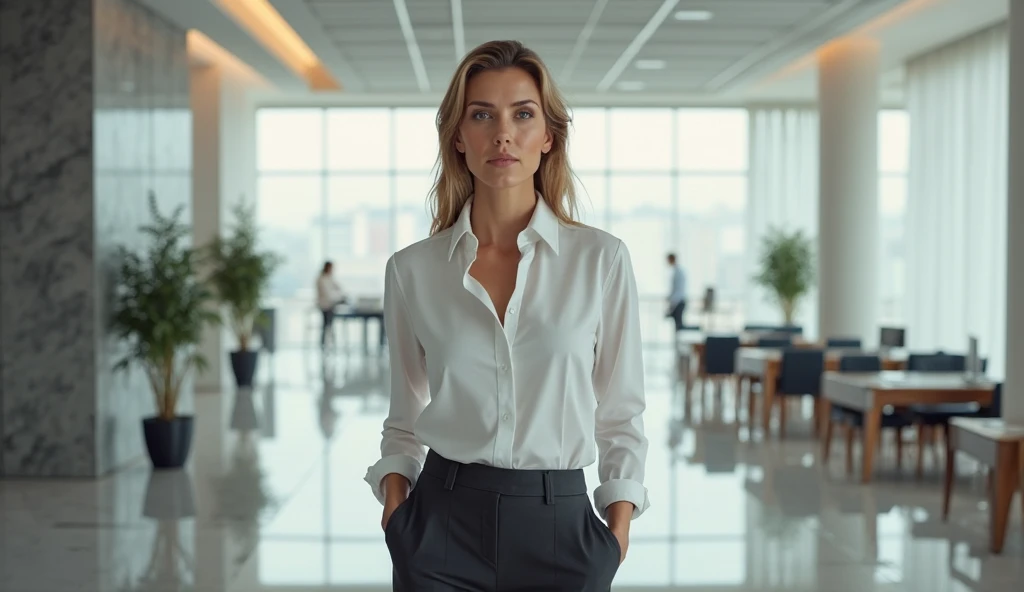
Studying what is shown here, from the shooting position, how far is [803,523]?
6660 millimetres

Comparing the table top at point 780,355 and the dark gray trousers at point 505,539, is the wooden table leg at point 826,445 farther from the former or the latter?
the dark gray trousers at point 505,539

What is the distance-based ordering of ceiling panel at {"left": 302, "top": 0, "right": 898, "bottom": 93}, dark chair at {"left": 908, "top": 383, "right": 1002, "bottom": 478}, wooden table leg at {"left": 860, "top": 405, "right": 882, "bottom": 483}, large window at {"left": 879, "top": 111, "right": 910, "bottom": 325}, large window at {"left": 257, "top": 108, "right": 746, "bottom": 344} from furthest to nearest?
1. large window at {"left": 257, "top": 108, "right": 746, "bottom": 344}
2. large window at {"left": 879, "top": 111, "right": 910, "bottom": 325}
3. ceiling panel at {"left": 302, "top": 0, "right": 898, "bottom": 93}
4. dark chair at {"left": 908, "top": 383, "right": 1002, "bottom": 478}
5. wooden table leg at {"left": 860, "top": 405, "right": 882, "bottom": 483}

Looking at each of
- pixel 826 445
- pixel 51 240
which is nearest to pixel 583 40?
pixel 826 445

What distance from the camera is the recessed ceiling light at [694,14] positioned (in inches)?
435

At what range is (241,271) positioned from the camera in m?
13.0

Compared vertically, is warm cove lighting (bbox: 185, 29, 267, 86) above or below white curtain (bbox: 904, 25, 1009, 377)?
above

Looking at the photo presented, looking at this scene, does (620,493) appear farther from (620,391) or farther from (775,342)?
(775,342)

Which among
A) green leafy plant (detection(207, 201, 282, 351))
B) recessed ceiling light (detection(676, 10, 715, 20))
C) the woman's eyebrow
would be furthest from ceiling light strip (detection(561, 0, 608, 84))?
the woman's eyebrow

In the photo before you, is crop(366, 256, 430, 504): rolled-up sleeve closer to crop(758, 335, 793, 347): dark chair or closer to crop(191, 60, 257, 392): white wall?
crop(758, 335, 793, 347): dark chair

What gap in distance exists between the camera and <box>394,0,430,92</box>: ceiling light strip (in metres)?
10.9

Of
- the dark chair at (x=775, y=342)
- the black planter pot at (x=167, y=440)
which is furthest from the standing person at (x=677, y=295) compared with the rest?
the black planter pot at (x=167, y=440)

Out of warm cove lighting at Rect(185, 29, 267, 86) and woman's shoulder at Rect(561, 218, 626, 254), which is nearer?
woman's shoulder at Rect(561, 218, 626, 254)

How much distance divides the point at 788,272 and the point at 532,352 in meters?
14.9

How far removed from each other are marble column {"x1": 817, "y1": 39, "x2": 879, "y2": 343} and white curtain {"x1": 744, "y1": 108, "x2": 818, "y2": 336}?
5.94m
